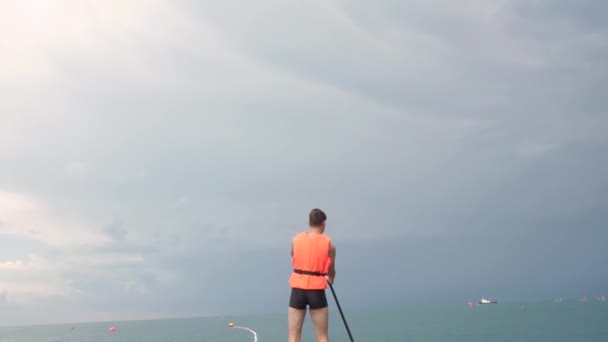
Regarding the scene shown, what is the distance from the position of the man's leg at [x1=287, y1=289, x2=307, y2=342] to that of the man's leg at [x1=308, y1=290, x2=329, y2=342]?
14cm

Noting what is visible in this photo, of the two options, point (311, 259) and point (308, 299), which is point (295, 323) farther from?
point (311, 259)

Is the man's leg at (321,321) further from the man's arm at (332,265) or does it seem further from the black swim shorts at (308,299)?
the man's arm at (332,265)

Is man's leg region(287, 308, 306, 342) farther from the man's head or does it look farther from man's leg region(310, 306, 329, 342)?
the man's head

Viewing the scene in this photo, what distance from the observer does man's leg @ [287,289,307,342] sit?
8.89 m

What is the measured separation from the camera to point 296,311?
8.98 meters

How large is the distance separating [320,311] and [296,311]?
1.21 feet

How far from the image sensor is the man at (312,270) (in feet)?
29.0

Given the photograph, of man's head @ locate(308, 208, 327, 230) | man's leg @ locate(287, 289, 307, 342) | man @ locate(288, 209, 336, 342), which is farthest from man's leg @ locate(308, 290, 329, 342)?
man's head @ locate(308, 208, 327, 230)

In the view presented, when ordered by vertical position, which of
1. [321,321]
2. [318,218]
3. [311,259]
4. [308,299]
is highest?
[318,218]

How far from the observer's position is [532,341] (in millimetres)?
95000

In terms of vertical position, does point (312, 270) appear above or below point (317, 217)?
below

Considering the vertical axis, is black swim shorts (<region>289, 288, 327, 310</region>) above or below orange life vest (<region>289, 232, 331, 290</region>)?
below

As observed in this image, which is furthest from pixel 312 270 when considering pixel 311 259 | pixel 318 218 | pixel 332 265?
pixel 318 218

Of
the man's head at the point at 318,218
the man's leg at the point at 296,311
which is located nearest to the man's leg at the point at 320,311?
the man's leg at the point at 296,311
